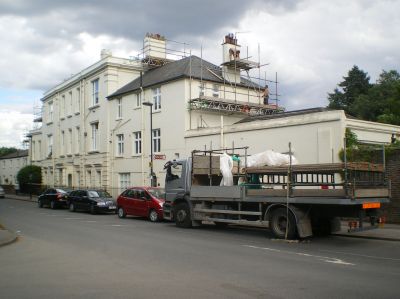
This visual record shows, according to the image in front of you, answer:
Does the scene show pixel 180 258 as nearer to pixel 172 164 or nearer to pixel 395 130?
pixel 172 164

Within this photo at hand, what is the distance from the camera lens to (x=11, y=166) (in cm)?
7669

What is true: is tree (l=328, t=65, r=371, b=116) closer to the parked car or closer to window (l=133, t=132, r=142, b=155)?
window (l=133, t=132, r=142, b=155)

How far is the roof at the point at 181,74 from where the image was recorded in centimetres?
3288

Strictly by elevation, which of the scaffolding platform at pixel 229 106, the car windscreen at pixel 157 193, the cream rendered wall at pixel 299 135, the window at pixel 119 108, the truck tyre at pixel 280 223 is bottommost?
the truck tyre at pixel 280 223

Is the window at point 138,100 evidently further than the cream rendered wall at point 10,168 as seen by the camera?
No

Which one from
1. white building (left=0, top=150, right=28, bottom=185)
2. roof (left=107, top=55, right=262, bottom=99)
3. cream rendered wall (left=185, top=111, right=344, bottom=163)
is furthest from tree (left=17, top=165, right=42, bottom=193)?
cream rendered wall (left=185, top=111, right=344, bottom=163)

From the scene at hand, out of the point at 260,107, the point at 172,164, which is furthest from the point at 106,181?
the point at 172,164

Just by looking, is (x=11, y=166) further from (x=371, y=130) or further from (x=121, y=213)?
(x=371, y=130)

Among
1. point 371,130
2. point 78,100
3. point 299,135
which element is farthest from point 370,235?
point 78,100

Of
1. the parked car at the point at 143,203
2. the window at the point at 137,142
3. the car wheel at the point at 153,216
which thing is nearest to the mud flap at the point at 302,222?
the parked car at the point at 143,203

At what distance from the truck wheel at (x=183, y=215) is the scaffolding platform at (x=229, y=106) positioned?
44.0 ft

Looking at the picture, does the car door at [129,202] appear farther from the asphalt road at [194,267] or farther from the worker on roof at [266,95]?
the worker on roof at [266,95]

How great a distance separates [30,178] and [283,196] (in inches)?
1850

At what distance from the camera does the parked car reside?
21969mm
